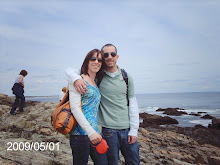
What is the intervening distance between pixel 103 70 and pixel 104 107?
621 mm

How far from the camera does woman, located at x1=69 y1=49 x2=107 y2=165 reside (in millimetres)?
2240

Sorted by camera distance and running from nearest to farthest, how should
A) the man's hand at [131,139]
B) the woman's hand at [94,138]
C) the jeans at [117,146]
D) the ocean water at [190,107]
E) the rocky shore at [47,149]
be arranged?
the woman's hand at [94,138], the jeans at [117,146], the man's hand at [131,139], the rocky shore at [47,149], the ocean water at [190,107]

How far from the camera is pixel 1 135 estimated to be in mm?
7230

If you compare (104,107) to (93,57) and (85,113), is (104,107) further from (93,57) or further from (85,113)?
(93,57)

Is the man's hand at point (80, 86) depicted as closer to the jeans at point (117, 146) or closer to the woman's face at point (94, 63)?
the woman's face at point (94, 63)

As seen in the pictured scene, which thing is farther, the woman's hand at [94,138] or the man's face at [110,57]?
the man's face at [110,57]

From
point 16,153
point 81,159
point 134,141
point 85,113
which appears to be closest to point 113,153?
point 134,141

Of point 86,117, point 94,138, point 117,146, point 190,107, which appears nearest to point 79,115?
point 86,117

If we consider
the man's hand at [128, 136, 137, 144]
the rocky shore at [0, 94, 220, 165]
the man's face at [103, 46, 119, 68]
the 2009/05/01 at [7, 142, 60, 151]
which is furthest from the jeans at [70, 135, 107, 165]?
the 2009/05/01 at [7, 142, 60, 151]

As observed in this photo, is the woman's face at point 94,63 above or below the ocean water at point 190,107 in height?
above

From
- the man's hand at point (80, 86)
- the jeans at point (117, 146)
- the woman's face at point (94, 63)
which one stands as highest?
the woman's face at point (94, 63)

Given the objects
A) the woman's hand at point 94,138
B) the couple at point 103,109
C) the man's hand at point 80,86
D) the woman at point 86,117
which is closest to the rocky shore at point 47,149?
the couple at point 103,109

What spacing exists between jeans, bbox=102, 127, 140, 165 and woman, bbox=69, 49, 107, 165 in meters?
0.23

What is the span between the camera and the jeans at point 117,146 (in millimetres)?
2814
